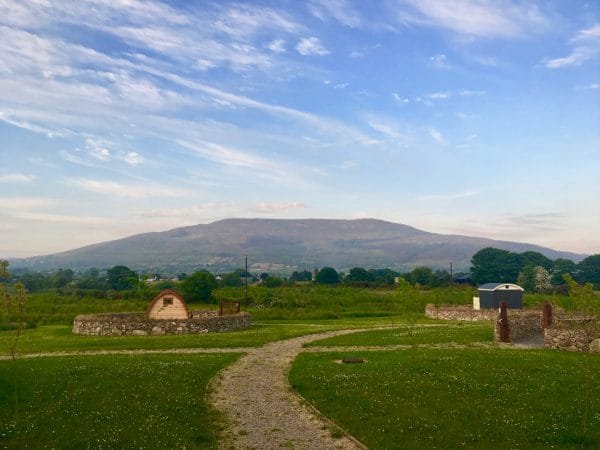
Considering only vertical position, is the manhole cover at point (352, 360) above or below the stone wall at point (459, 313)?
above

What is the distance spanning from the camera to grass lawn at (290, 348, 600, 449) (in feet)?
49.0

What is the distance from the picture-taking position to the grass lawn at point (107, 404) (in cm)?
1488

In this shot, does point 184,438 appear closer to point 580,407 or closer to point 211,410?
point 211,410

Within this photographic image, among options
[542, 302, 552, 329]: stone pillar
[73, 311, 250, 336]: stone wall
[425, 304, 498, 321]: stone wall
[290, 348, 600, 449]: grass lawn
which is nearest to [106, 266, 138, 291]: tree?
[73, 311, 250, 336]: stone wall

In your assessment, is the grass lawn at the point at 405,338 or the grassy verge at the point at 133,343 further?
the grass lawn at the point at 405,338

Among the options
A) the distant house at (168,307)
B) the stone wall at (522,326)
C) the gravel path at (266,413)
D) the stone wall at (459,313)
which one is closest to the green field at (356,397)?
the gravel path at (266,413)

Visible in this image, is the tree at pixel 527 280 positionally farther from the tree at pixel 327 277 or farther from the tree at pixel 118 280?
the tree at pixel 118 280

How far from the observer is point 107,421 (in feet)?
54.1

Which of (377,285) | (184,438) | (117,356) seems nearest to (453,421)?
(184,438)

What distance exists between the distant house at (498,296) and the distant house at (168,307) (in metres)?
43.1

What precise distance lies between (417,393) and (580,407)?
19.6 feet

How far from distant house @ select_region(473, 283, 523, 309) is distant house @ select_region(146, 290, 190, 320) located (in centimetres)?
4312

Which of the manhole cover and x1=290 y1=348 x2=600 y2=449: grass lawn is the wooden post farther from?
the manhole cover

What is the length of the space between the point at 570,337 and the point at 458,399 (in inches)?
774
